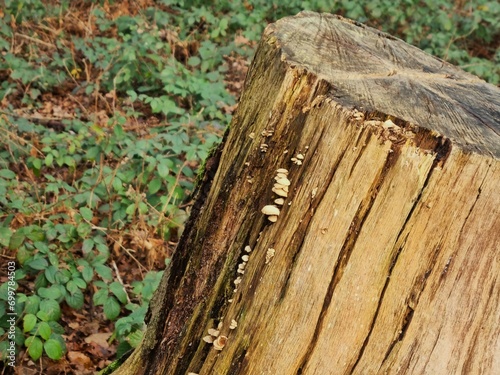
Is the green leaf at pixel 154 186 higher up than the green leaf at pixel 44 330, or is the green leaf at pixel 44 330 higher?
the green leaf at pixel 154 186

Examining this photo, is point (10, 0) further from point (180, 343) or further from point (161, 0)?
point (180, 343)

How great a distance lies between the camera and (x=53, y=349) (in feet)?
8.04

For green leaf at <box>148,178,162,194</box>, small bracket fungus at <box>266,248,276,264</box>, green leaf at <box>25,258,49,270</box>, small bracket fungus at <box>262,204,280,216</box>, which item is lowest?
green leaf at <box>25,258,49,270</box>

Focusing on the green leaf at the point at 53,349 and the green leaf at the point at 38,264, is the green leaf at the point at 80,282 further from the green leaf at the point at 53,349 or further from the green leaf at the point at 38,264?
the green leaf at the point at 53,349

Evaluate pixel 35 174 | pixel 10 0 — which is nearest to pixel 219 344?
pixel 35 174

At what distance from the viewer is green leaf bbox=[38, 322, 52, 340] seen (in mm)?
2449

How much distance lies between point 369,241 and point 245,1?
6690mm

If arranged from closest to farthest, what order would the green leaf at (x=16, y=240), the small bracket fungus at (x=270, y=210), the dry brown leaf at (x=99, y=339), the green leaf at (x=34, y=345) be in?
1. the small bracket fungus at (x=270, y=210)
2. the green leaf at (x=34, y=345)
3. the green leaf at (x=16, y=240)
4. the dry brown leaf at (x=99, y=339)

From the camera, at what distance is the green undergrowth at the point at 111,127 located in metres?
2.89

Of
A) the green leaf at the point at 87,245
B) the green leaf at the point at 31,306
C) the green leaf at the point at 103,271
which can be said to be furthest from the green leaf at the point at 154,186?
the green leaf at the point at 31,306

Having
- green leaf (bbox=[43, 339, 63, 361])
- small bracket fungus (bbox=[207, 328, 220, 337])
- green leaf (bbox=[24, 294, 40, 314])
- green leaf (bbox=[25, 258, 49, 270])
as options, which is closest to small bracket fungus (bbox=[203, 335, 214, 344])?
small bracket fungus (bbox=[207, 328, 220, 337])

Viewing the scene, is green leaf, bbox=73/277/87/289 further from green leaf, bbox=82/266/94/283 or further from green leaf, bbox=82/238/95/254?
green leaf, bbox=82/238/95/254

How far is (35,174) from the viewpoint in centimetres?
382

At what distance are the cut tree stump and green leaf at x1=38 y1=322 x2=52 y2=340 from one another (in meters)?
1.06
